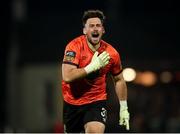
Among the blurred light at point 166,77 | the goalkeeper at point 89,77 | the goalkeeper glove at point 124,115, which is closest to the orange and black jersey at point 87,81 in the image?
the goalkeeper at point 89,77

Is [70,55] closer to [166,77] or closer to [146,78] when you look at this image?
[166,77]

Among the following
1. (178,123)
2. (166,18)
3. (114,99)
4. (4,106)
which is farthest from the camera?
(4,106)

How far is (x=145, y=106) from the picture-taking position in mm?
20766

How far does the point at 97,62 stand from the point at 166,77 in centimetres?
1042

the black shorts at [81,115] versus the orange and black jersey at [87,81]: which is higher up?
the orange and black jersey at [87,81]

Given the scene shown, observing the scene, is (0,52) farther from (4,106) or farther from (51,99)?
(51,99)

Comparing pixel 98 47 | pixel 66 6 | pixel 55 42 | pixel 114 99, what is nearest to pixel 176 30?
pixel 55 42

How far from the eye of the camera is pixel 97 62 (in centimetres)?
1159

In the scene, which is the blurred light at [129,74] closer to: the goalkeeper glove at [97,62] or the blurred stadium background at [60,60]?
the blurred stadium background at [60,60]

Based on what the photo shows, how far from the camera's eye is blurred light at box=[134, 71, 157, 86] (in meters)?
22.2

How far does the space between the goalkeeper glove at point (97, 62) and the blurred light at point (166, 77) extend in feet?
33.1

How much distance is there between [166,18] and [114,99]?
24.6ft

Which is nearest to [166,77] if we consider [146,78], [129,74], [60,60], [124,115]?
[146,78]

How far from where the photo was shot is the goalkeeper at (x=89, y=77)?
11.7 m
